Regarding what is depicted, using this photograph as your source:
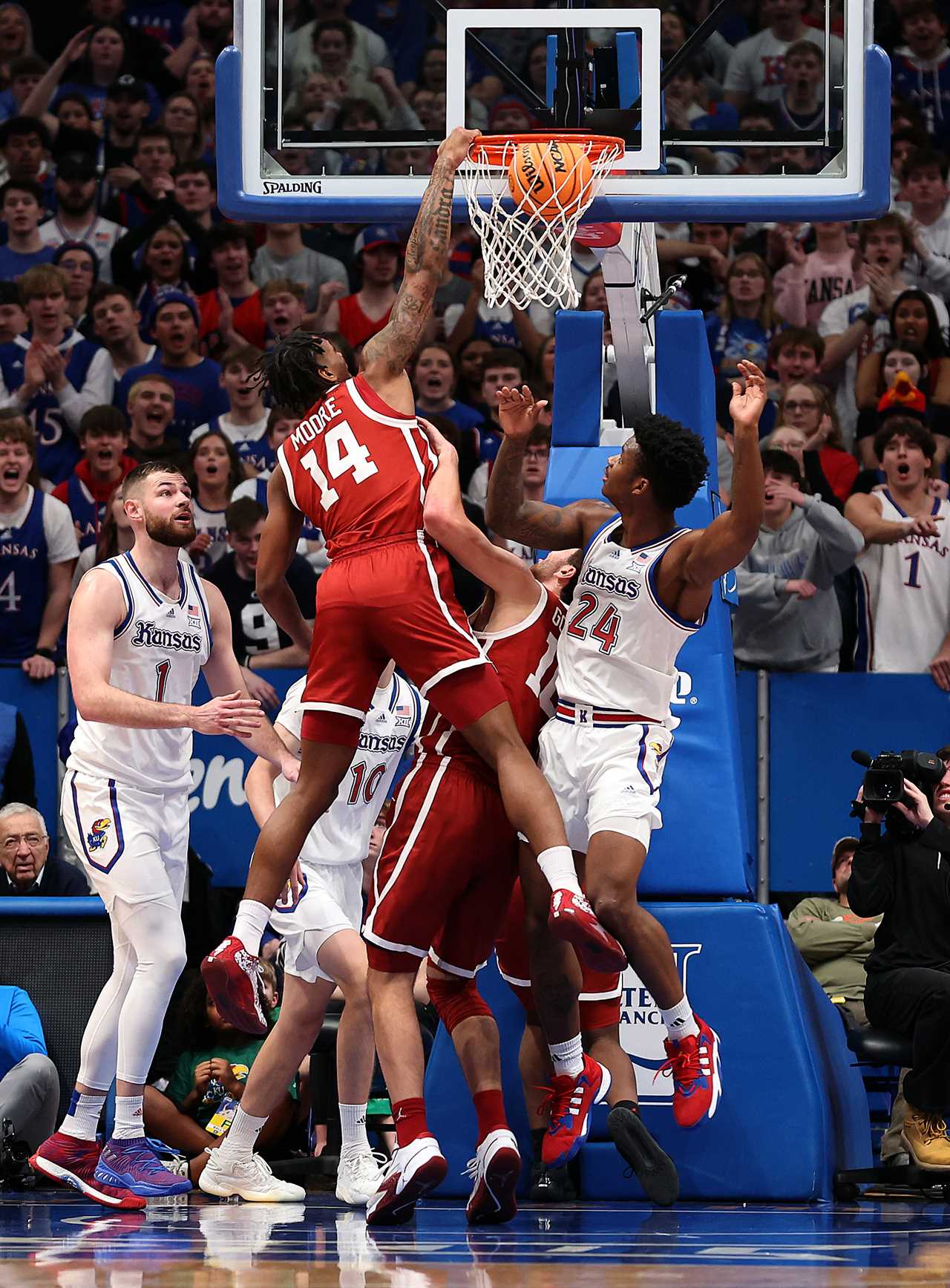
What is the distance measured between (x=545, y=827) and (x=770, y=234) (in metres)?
8.74

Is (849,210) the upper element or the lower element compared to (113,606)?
upper

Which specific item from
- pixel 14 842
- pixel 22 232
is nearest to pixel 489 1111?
pixel 14 842

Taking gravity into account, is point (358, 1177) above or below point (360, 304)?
below

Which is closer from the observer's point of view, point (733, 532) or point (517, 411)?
point (733, 532)

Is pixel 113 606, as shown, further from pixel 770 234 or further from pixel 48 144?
pixel 48 144

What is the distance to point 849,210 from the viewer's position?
297 inches

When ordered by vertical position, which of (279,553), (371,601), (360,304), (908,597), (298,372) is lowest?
(908,597)

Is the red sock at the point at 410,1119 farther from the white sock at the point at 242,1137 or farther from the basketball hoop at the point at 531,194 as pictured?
the basketball hoop at the point at 531,194

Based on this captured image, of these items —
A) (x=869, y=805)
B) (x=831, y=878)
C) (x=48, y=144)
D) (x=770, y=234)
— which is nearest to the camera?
(x=869, y=805)

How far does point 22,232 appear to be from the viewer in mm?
14164

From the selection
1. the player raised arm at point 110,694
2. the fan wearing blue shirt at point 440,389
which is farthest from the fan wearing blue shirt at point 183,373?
the player raised arm at point 110,694

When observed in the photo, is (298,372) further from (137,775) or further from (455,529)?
(137,775)

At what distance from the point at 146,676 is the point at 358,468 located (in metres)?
1.61

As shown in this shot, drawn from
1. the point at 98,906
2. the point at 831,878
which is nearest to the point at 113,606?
the point at 98,906
